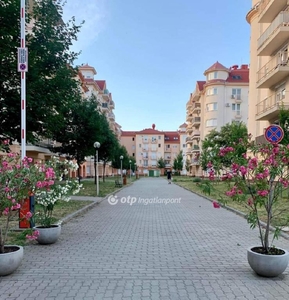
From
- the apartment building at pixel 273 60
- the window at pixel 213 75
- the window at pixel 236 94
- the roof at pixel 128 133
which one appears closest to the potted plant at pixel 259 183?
the apartment building at pixel 273 60

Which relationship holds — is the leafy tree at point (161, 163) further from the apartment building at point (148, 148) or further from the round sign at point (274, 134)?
the round sign at point (274, 134)

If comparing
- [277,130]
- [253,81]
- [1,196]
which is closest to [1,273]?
[1,196]

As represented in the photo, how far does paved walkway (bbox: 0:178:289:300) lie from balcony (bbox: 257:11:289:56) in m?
19.5

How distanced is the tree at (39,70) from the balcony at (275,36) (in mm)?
17366

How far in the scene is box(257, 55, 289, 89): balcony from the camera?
2355 centimetres

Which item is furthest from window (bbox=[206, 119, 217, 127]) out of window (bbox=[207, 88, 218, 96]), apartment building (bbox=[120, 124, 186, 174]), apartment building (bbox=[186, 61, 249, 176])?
apartment building (bbox=[120, 124, 186, 174])

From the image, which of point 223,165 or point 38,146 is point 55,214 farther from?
point 38,146

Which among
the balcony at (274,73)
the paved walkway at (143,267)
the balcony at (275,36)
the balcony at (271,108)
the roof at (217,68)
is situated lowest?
the paved walkway at (143,267)

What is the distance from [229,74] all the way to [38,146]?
43.0 meters

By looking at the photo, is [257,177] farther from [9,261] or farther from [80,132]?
[80,132]

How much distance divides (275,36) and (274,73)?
2.85 meters

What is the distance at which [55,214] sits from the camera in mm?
10984

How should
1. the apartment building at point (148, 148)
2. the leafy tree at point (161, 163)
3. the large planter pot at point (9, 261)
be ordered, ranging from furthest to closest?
the apartment building at point (148, 148)
the leafy tree at point (161, 163)
the large planter pot at point (9, 261)

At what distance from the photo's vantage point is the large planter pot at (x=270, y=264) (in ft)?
15.5
